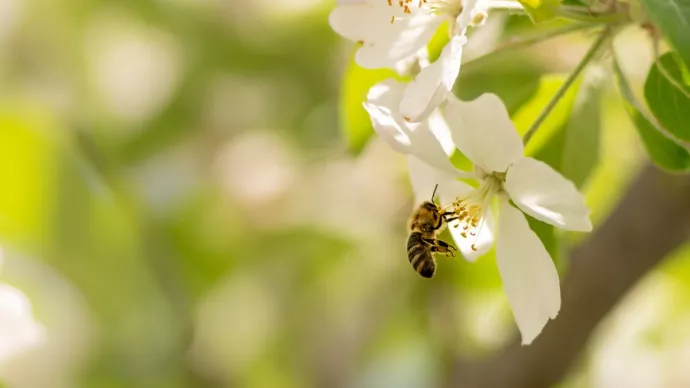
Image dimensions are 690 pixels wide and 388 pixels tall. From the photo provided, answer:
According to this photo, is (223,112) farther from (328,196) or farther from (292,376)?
(292,376)

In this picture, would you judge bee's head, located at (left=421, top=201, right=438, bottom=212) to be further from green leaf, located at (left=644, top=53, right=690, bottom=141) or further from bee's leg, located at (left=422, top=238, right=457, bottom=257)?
green leaf, located at (left=644, top=53, right=690, bottom=141)

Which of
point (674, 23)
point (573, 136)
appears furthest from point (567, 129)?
point (674, 23)

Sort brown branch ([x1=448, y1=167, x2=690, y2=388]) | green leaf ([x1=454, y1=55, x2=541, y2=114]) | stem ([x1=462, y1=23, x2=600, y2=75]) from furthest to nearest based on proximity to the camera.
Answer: brown branch ([x1=448, y1=167, x2=690, y2=388]) < green leaf ([x1=454, y1=55, x2=541, y2=114]) < stem ([x1=462, y1=23, x2=600, y2=75])

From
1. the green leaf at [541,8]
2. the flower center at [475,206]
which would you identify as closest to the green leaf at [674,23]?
the green leaf at [541,8]

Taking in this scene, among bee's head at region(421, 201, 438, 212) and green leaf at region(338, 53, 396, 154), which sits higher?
green leaf at region(338, 53, 396, 154)

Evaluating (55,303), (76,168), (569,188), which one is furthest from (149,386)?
(569,188)

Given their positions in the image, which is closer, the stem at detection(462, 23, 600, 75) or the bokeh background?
the stem at detection(462, 23, 600, 75)

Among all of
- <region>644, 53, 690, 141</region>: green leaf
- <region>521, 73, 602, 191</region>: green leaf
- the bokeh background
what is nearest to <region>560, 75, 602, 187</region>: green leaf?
<region>521, 73, 602, 191</region>: green leaf
